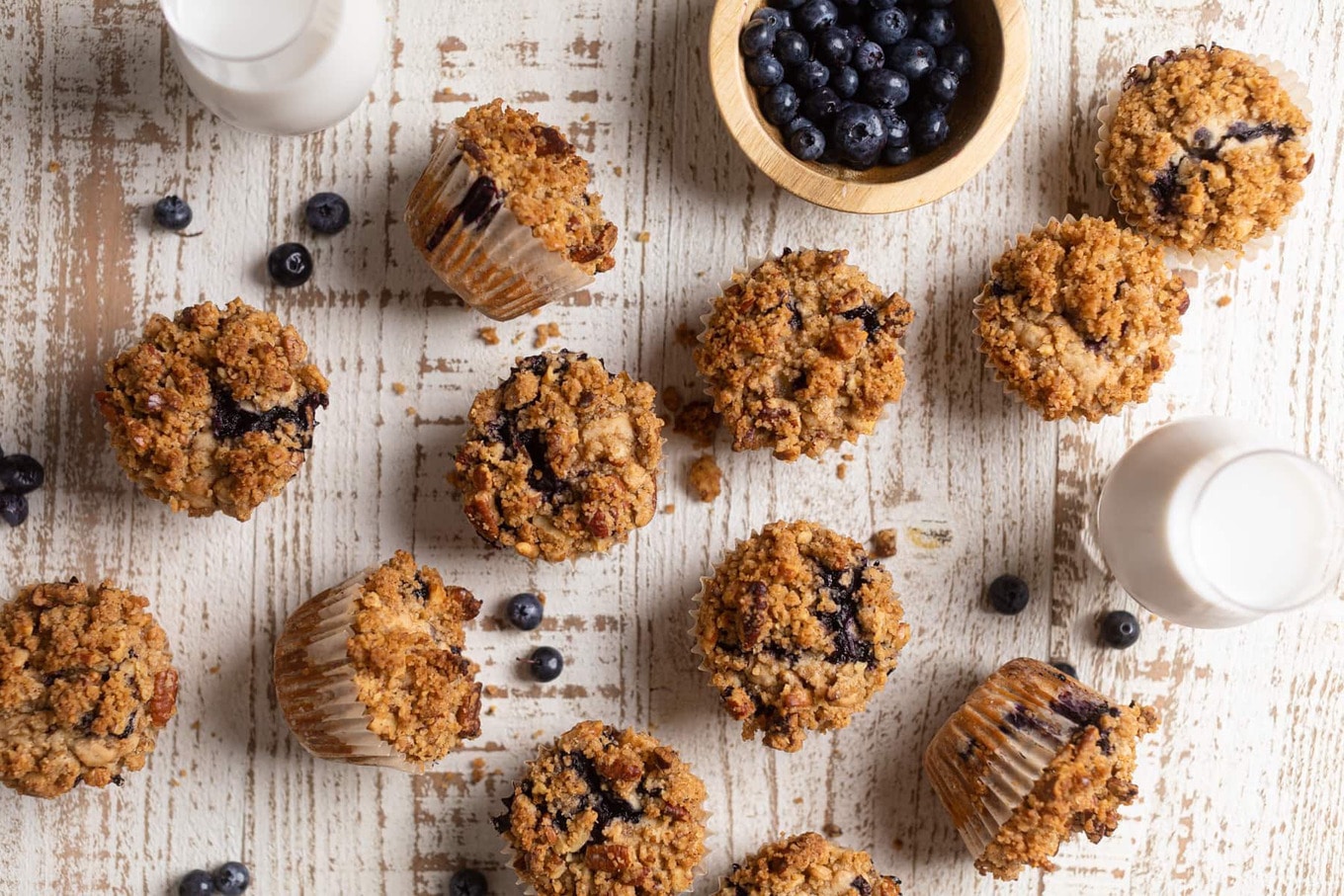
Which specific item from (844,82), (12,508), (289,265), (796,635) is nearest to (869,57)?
(844,82)

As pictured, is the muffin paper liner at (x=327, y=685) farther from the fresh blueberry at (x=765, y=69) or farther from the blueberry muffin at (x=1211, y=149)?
the blueberry muffin at (x=1211, y=149)

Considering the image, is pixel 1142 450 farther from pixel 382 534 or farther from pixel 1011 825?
pixel 382 534

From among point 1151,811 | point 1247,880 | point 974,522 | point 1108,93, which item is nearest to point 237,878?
point 974,522

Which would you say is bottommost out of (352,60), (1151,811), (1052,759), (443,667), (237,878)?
(237,878)

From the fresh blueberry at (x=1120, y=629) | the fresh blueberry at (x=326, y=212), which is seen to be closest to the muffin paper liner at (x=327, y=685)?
the fresh blueberry at (x=326, y=212)

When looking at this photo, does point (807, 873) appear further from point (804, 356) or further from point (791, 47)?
point (791, 47)

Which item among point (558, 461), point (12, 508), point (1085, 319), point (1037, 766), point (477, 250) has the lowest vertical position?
point (1037, 766)
